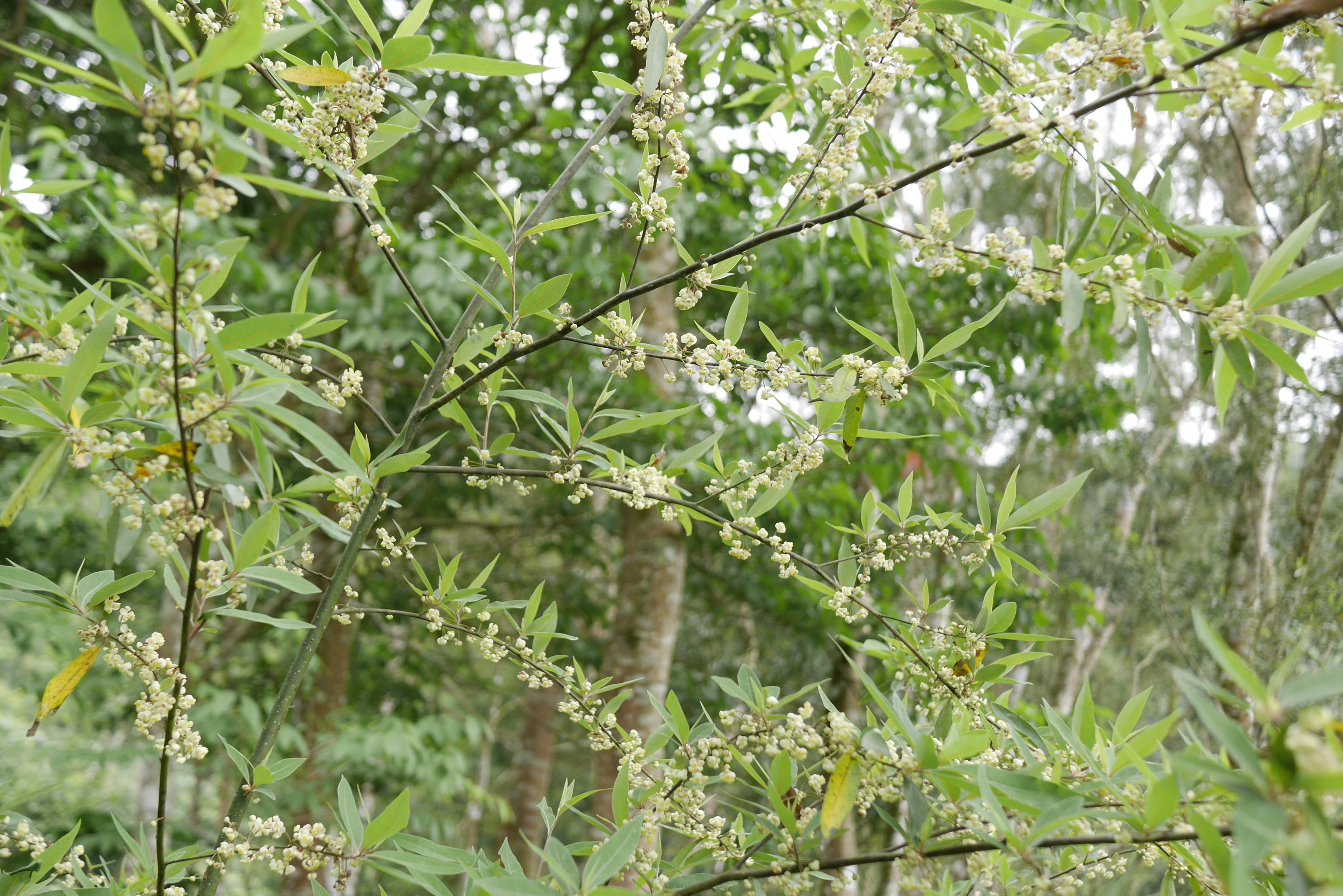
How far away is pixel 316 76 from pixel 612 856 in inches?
30.1

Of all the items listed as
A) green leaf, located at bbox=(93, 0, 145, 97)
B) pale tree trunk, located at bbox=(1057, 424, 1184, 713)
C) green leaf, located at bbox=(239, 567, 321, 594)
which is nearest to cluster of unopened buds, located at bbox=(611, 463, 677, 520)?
green leaf, located at bbox=(239, 567, 321, 594)

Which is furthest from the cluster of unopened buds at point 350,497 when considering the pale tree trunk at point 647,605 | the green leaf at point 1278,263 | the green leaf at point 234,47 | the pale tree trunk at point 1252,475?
the pale tree trunk at point 1252,475

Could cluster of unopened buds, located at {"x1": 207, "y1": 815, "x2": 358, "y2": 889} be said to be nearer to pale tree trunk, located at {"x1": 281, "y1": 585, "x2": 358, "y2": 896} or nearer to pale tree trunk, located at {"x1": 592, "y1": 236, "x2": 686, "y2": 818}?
pale tree trunk, located at {"x1": 592, "y1": 236, "x2": 686, "y2": 818}

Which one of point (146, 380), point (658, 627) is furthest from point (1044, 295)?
point (658, 627)

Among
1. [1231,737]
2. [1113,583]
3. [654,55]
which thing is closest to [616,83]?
[654,55]

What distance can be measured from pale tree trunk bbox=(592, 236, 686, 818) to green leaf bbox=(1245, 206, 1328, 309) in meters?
2.08

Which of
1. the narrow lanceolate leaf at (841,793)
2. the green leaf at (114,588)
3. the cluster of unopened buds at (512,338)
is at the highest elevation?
the cluster of unopened buds at (512,338)

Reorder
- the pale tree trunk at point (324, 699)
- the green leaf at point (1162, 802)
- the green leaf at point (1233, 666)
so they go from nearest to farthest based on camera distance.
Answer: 1. the green leaf at point (1233, 666)
2. the green leaf at point (1162, 802)
3. the pale tree trunk at point (324, 699)

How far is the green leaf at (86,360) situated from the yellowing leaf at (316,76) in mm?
283

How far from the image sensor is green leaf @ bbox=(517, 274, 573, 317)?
2.88 ft

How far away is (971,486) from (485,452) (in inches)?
117

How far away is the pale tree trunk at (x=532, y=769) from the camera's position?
147 inches

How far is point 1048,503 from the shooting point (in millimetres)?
925

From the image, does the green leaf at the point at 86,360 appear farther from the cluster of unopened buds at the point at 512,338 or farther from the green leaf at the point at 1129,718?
the green leaf at the point at 1129,718
